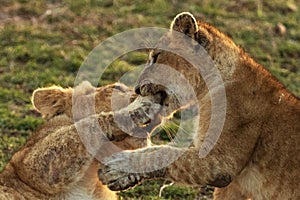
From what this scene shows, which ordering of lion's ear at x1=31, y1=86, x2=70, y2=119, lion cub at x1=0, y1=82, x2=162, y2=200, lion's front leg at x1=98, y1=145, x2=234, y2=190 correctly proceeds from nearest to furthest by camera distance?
1. lion's front leg at x1=98, y1=145, x2=234, y2=190
2. lion cub at x1=0, y1=82, x2=162, y2=200
3. lion's ear at x1=31, y1=86, x2=70, y2=119

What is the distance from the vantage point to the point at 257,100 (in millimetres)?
5352

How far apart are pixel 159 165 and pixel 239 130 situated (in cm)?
57

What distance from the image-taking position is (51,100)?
5734mm

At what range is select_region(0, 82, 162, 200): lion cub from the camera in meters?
5.33

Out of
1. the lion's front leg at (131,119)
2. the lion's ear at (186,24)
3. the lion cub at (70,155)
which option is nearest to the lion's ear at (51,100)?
the lion cub at (70,155)

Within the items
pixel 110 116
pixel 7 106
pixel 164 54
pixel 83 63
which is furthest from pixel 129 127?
pixel 83 63

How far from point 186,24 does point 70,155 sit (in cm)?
119

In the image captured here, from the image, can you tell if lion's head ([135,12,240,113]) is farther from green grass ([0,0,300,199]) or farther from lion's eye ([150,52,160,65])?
green grass ([0,0,300,199])

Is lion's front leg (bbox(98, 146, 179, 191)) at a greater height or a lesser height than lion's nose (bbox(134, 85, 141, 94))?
lesser

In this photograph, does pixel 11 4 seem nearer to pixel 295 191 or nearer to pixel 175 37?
pixel 175 37

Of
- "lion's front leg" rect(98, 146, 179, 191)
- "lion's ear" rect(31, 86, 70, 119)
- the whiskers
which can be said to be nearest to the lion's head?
"lion's front leg" rect(98, 146, 179, 191)

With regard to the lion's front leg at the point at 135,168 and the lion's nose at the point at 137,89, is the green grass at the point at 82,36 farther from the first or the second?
the lion's front leg at the point at 135,168

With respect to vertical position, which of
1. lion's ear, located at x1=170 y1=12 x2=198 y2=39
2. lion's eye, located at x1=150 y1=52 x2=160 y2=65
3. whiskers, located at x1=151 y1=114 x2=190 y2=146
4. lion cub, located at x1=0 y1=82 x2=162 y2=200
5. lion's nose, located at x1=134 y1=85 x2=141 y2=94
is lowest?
whiskers, located at x1=151 y1=114 x2=190 y2=146

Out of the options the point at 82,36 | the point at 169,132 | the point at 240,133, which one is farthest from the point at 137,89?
the point at 82,36
